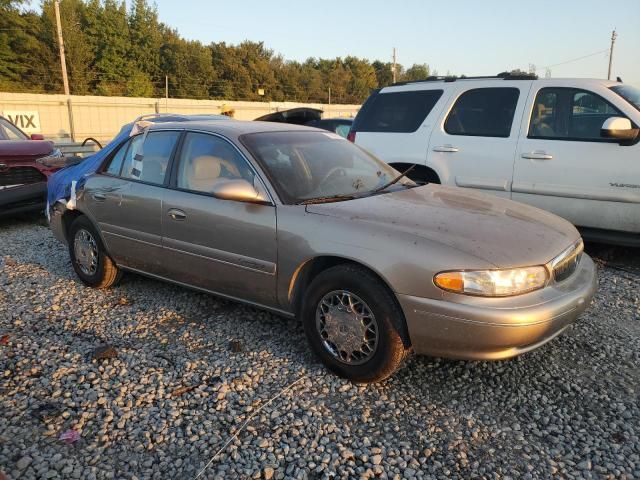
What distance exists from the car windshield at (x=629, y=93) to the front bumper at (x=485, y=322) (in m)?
3.34

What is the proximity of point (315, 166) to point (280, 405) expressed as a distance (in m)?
1.79

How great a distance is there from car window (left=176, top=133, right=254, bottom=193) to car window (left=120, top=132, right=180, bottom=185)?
0.19 m

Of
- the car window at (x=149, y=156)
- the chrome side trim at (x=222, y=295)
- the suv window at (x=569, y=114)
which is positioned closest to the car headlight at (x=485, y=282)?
the chrome side trim at (x=222, y=295)

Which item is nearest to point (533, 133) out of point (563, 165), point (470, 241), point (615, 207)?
point (563, 165)

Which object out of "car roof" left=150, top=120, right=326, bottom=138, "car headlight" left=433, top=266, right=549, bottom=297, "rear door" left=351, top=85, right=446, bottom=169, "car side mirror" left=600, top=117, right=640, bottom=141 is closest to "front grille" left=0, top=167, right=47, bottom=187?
"car roof" left=150, top=120, right=326, bottom=138

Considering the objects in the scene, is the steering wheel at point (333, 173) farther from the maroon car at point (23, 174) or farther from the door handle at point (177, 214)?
the maroon car at point (23, 174)

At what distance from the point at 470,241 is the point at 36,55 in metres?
59.1

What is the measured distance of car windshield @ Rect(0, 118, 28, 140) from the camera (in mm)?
9048

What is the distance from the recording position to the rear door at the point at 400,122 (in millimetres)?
6402

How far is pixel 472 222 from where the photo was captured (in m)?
3.38

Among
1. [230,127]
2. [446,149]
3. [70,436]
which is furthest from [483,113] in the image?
[70,436]

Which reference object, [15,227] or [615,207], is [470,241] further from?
[15,227]

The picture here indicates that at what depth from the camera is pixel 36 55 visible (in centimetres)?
5228

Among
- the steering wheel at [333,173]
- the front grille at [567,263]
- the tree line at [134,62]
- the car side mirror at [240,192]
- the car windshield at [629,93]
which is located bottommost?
the front grille at [567,263]
